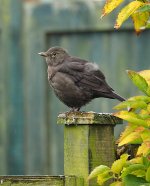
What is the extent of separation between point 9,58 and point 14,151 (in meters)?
0.70

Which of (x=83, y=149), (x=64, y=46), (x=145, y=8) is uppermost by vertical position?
(x=64, y=46)

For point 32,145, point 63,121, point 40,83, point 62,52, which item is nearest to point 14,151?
point 32,145

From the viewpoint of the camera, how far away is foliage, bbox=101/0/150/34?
2507mm

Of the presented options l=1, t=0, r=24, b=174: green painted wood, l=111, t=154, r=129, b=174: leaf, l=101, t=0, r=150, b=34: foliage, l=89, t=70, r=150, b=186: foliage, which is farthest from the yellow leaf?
l=1, t=0, r=24, b=174: green painted wood

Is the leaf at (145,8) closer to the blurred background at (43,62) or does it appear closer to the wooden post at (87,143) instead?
the wooden post at (87,143)

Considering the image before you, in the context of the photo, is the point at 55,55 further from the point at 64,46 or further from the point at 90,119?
the point at 90,119

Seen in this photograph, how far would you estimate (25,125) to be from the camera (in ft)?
20.0

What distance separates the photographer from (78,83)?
201 inches

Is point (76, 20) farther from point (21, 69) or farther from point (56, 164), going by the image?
point (56, 164)

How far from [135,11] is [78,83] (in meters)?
2.55

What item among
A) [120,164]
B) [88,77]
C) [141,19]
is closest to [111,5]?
[141,19]

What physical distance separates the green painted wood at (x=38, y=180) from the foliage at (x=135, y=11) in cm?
57

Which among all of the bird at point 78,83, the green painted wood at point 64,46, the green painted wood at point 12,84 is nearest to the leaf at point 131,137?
the bird at point 78,83

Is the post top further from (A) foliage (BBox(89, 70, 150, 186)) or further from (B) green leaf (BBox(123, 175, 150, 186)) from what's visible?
(B) green leaf (BBox(123, 175, 150, 186))
